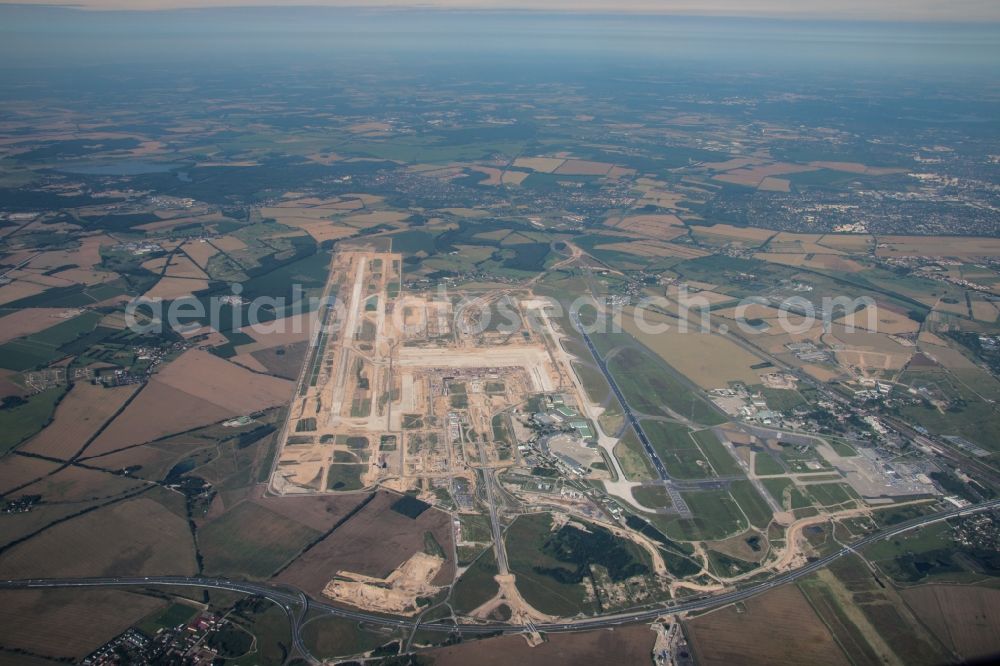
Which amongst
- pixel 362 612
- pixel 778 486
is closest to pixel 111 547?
pixel 362 612

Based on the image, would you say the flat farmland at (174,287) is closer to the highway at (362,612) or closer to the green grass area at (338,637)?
the highway at (362,612)

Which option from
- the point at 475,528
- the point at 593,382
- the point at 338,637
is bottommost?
the point at 338,637

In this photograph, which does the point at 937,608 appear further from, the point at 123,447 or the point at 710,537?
the point at 123,447

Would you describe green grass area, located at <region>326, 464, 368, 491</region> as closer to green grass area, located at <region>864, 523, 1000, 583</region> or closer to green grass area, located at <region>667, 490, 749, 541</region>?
green grass area, located at <region>667, 490, 749, 541</region>

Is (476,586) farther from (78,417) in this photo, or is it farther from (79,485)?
(78,417)

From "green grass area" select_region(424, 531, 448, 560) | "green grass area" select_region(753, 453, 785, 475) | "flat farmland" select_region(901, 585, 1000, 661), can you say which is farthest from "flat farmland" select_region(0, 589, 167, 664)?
"flat farmland" select_region(901, 585, 1000, 661)

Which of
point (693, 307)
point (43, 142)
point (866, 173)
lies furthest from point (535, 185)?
point (43, 142)
